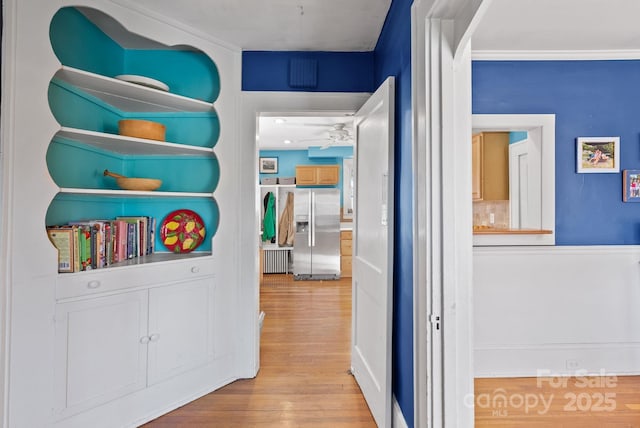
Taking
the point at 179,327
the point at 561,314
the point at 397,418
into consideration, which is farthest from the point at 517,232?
the point at 179,327

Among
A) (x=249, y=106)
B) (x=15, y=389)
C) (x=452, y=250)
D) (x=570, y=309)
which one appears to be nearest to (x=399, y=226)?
(x=452, y=250)

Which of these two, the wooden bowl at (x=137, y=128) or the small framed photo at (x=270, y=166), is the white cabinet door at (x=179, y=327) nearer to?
the wooden bowl at (x=137, y=128)

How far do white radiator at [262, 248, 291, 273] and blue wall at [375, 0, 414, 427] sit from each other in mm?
4513

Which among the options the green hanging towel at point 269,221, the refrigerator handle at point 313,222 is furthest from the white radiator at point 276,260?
the refrigerator handle at point 313,222

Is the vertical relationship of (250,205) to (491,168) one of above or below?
below

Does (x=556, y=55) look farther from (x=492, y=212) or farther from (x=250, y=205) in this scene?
(x=250, y=205)

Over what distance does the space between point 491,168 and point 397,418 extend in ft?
9.98

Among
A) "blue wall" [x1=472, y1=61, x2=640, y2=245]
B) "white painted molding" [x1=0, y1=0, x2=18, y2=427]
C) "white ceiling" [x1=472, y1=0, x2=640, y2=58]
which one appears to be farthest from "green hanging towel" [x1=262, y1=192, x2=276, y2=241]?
"white painted molding" [x1=0, y1=0, x2=18, y2=427]

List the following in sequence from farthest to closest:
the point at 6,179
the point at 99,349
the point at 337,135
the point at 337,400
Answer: the point at 337,135 → the point at 337,400 → the point at 99,349 → the point at 6,179

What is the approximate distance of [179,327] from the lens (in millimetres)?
2045

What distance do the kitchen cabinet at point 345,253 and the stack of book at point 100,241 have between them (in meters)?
4.04

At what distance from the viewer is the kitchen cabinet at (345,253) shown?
5.94 m

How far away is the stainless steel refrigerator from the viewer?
584 cm

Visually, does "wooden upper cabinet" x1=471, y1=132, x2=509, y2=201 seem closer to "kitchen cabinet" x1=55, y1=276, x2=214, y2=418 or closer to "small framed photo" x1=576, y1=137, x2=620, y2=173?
"small framed photo" x1=576, y1=137, x2=620, y2=173
